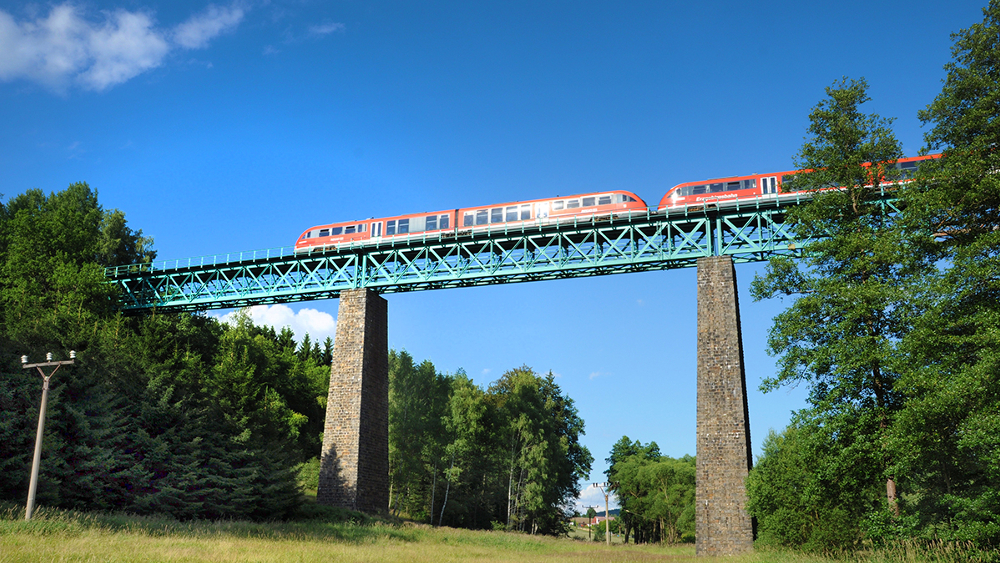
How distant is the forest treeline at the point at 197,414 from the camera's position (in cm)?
2945

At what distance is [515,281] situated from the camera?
4012 cm

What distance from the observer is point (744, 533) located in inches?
1168

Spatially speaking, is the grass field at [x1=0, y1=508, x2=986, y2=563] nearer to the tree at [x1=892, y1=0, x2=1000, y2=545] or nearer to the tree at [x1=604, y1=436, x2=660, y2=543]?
the tree at [x1=892, y1=0, x2=1000, y2=545]

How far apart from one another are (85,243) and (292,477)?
92.8ft

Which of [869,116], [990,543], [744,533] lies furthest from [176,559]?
[869,116]

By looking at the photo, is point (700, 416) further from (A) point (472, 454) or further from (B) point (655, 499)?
(B) point (655, 499)

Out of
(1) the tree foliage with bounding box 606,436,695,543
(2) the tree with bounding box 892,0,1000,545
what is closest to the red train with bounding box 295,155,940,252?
(2) the tree with bounding box 892,0,1000,545

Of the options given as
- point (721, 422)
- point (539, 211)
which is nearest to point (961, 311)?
point (721, 422)

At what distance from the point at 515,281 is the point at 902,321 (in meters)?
23.3

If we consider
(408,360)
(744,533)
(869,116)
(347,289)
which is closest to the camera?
(869,116)

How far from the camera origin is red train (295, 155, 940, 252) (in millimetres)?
38719

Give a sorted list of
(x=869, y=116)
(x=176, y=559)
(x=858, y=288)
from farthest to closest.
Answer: (x=869, y=116)
(x=858, y=288)
(x=176, y=559)

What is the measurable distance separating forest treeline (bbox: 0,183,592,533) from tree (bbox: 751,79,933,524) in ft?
87.4

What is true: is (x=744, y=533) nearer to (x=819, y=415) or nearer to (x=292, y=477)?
(x=819, y=415)
